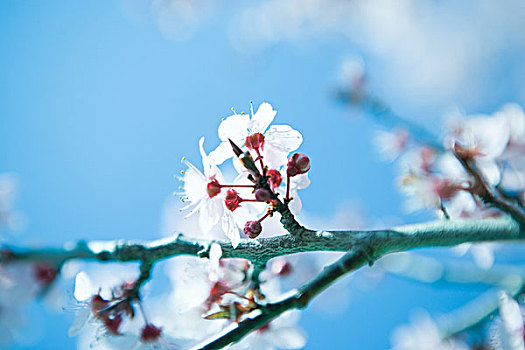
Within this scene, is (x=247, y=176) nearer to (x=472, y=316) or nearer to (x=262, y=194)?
(x=262, y=194)

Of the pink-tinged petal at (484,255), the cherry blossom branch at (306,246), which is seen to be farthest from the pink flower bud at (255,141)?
the pink-tinged petal at (484,255)

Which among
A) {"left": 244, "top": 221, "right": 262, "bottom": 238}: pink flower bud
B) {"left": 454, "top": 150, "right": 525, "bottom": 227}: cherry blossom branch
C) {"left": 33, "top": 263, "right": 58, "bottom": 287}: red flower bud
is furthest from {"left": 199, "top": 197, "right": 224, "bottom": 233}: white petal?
{"left": 33, "top": 263, "right": 58, "bottom": 287}: red flower bud

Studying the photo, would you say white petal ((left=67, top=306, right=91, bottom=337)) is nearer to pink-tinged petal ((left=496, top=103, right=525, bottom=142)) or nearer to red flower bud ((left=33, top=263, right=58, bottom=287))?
red flower bud ((left=33, top=263, right=58, bottom=287))

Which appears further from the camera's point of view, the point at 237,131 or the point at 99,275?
the point at 99,275

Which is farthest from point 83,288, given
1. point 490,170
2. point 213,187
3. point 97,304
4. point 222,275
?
point 490,170

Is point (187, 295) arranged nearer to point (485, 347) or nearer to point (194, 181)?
A: point (194, 181)

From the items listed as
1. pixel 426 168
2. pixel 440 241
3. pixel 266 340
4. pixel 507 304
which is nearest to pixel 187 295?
pixel 266 340
